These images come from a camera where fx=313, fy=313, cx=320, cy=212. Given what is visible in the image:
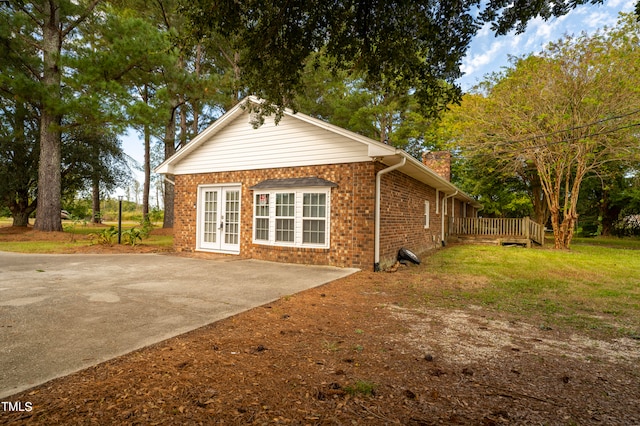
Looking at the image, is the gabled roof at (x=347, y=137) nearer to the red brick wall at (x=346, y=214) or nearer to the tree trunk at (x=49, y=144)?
the red brick wall at (x=346, y=214)

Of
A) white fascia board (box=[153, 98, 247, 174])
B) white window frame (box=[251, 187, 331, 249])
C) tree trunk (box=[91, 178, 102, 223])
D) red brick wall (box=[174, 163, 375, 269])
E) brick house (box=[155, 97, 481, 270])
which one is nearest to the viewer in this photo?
red brick wall (box=[174, 163, 375, 269])

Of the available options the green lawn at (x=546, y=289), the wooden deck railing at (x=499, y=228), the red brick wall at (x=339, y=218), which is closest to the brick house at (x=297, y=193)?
the red brick wall at (x=339, y=218)

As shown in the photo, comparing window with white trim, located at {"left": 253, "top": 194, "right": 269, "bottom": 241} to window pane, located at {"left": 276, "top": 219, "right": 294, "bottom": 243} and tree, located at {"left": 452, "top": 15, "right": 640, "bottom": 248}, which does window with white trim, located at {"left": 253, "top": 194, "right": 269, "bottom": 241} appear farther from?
tree, located at {"left": 452, "top": 15, "right": 640, "bottom": 248}

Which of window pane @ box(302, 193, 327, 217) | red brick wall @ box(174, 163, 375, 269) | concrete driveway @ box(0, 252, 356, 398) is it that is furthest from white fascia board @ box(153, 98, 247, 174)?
concrete driveway @ box(0, 252, 356, 398)

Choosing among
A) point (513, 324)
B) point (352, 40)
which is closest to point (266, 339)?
point (513, 324)

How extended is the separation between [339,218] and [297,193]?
149 centimetres

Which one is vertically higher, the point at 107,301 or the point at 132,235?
the point at 132,235

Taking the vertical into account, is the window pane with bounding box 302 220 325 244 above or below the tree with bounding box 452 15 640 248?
below

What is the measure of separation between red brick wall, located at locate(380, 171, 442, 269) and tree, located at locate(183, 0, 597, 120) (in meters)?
3.25

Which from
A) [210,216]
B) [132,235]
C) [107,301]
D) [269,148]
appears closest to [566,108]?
[269,148]

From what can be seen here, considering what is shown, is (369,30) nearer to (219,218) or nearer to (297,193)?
(297,193)

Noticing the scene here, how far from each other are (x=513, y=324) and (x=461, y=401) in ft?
7.78

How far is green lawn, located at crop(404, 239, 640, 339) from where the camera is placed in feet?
14.3

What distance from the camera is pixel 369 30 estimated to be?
4.96 m
